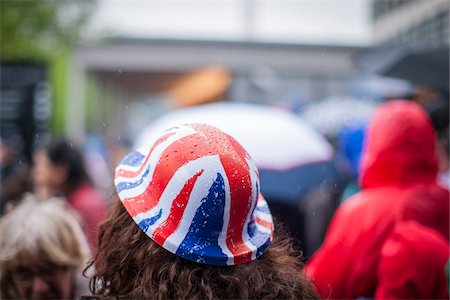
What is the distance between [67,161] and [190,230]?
12.1 feet

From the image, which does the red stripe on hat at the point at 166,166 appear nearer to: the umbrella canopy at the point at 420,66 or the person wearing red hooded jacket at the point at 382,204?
the person wearing red hooded jacket at the point at 382,204

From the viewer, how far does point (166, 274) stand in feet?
5.28

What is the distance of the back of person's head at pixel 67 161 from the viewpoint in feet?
16.9

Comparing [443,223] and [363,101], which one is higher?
[443,223]

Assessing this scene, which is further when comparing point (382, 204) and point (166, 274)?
point (382, 204)

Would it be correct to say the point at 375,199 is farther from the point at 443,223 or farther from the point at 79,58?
the point at 79,58

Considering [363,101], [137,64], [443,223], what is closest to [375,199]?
[443,223]

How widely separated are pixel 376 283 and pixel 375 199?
15.1 inches

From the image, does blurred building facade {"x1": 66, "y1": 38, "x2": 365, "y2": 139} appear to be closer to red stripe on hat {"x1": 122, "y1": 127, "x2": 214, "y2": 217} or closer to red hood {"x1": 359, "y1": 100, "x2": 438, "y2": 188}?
red hood {"x1": 359, "y1": 100, "x2": 438, "y2": 188}

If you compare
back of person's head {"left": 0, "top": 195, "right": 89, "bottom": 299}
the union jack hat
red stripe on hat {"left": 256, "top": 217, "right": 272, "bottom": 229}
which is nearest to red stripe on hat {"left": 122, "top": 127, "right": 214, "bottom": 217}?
the union jack hat

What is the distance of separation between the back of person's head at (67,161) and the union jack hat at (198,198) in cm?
354

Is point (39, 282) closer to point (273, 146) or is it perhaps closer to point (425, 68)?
point (273, 146)

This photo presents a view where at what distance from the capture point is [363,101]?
25.8ft

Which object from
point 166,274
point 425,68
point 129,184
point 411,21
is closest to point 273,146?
point 425,68
